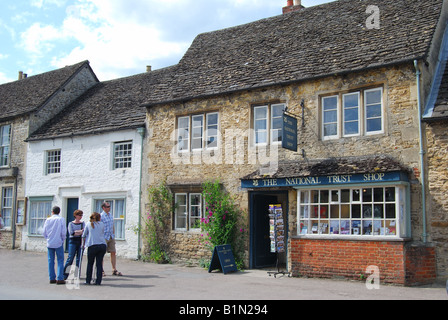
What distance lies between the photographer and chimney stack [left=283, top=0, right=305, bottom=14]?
18672mm

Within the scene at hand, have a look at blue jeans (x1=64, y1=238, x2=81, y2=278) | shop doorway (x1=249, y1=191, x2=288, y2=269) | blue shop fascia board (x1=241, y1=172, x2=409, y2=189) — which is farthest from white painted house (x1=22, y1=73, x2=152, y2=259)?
blue jeans (x1=64, y1=238, x2=81, y2=278)

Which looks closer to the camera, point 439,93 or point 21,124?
point 439,93

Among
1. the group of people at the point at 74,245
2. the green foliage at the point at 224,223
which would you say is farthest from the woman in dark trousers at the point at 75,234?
the green foliage at the point at 224,223

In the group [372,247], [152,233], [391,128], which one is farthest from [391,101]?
[152,233]

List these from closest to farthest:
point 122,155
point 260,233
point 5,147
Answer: point 260,233 → point 122,155 → point 5,147

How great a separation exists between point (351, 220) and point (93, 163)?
10673 mm

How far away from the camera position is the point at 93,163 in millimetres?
Answer: 18125

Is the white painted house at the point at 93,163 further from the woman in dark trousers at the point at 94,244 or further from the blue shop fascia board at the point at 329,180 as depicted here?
the woman in dark trousers at the point at 94,244

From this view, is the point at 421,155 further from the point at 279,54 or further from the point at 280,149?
the point at 279,54

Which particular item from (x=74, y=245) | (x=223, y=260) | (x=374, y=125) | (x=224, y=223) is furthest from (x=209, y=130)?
(x=74, y=245)

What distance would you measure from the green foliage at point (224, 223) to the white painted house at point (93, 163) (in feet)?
10.7

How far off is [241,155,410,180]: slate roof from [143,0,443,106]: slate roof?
95.7 inches

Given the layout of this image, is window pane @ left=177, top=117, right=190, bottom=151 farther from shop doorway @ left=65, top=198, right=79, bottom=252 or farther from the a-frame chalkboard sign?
shop doorway @ left=65, top=198, right=79, bottom=252

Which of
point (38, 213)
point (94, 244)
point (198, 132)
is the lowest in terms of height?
point (94, 244)
